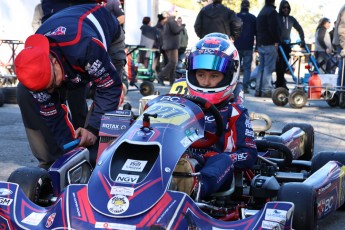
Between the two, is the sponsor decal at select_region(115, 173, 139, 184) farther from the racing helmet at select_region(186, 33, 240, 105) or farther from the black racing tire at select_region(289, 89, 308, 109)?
the black racing tire at select_region(289, 89, 308, 109)

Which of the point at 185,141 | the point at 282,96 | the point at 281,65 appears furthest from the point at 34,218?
the point at 281,65

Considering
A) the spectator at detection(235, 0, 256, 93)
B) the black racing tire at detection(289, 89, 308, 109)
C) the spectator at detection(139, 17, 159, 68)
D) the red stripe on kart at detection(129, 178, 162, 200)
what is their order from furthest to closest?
1. the spectator at detection(139, 17, 159, 68)
2. the spectator at detection(235, 0, 256, 93)
3. the black racing tire at detection(289, 89, 308, 109)
4. the red stripe on kart at detection(129, 178, 162, 200)

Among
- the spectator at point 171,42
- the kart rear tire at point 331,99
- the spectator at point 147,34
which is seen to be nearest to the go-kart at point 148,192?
the kart rear tire at point 331,99

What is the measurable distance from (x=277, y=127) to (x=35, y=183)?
6.32 metres

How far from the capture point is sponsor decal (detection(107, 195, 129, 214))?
379 centimetres

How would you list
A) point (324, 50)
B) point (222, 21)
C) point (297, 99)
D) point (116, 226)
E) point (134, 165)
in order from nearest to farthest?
1. point (116, 226)
2. point (134, 165)
3. point (297, 99)
4. point (222, 21)
5. point (324, 50)

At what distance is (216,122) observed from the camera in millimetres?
4820

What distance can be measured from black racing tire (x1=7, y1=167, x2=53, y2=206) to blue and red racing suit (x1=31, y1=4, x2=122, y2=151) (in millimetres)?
697

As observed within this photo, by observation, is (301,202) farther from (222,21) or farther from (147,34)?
(147,34)

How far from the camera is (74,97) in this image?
6.16 meters

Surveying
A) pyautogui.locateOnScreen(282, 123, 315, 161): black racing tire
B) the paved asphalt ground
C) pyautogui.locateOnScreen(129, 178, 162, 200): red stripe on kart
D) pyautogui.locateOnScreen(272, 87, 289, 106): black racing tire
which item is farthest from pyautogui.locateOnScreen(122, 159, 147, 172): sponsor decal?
pyautogui.locateOnScreen(272, 87, 289, 106): black racing tire

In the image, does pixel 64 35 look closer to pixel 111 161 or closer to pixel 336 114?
pixel 111 161

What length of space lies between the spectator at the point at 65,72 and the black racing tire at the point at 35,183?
545mm

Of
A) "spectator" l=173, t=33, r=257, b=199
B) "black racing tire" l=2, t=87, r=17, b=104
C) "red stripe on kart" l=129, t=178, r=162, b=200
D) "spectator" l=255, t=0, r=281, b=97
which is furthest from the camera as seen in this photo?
"spectator" l=255, t=0, r=281, b=97
